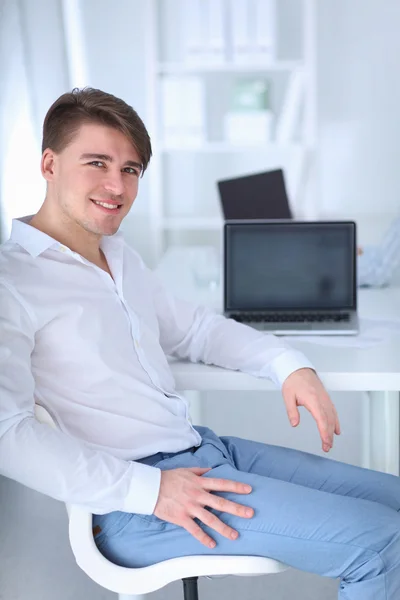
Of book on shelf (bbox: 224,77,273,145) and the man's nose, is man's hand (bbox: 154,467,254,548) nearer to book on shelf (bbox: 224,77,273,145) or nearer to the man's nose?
the man's nose

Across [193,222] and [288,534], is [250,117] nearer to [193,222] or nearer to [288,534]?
[193,222]

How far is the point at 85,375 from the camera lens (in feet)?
4.56

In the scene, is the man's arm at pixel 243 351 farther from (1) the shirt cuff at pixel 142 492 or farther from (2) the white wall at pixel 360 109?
(2) the white wall at pixel 360 109

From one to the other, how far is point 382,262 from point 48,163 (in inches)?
48.8

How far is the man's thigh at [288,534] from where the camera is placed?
127 centimetres

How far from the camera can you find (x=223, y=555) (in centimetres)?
131


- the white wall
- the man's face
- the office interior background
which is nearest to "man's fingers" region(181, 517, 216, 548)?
the man's face

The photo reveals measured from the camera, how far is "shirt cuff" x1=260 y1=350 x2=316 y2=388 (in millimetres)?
1605

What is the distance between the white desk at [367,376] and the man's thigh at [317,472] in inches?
6.0

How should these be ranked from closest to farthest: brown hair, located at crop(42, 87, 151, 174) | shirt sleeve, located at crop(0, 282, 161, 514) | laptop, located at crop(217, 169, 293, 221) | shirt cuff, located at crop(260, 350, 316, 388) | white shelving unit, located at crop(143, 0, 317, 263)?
shirt sleeve, located at crop(0, 282, 161, 514) → brown hair, located at crop(42, 87, 151, 174) → shirt cuff, located at crop(260, 350, 316, 388) → laptop, located at crop(217, 169, 293, 221) → white shelving unit, located at crop(143, 0, 317, 263)

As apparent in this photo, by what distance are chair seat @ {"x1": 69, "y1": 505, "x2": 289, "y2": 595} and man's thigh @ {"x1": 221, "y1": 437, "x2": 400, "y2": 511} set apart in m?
0.23

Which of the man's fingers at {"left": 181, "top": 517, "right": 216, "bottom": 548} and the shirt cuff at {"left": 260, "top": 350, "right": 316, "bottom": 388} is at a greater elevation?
the shirt cuff at {"left": 260, "top": 350, "right": 316, "bottom": 388}

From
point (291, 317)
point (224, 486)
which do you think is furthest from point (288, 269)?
point (224, 486)

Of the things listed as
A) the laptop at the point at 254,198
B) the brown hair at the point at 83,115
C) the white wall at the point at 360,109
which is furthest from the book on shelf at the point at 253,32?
the brown hair at the point at 83,115
